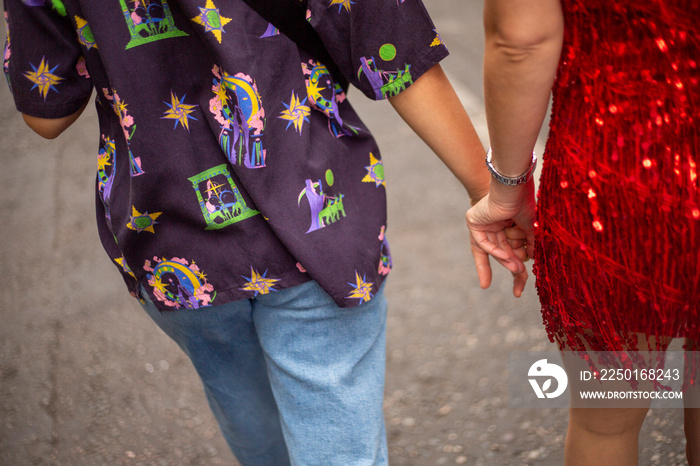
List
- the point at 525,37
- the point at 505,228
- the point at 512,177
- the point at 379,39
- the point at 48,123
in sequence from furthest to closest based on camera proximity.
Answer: the point at 505,228 < the point at 48,123 < the point at 512,177 < the point at 379,39 < the point at 525,37

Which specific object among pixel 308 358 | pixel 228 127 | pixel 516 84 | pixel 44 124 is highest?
pixel 516 84

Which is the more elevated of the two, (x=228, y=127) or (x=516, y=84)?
(x=516, y=84)

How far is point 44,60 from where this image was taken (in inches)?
53.6

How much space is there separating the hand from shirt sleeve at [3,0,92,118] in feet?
2.82

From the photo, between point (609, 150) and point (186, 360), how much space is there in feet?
7.21

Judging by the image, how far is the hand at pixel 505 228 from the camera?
1.42m

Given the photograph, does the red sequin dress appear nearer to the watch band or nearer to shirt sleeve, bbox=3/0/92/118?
the watch band

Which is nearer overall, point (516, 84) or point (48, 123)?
point (516, 84)

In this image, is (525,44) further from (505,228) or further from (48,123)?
(48,123)

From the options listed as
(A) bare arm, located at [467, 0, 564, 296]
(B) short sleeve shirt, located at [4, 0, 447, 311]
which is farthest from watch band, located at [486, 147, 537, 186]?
(B) short sleeve shirt, located at [4, 0, 447, 311]

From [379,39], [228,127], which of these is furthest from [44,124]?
[379,39]

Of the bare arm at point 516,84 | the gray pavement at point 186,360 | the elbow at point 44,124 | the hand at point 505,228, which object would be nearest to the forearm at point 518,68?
the bare arm at point 516,84

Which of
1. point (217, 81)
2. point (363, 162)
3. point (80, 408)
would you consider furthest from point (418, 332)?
point (217, 81)

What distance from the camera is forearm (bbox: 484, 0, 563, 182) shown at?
3.62 feet
